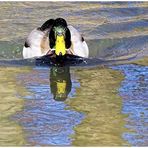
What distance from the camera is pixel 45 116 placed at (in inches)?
329

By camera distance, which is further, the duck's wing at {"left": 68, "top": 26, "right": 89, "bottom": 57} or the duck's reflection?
the duck's wing at {"left": 68, "top": 26, "right": 89, "bottom": 57}

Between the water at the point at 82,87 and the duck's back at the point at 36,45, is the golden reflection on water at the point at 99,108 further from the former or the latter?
the duck's back at the point at 36,45

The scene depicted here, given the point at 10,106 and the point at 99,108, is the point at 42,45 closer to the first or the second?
the point at 10,106

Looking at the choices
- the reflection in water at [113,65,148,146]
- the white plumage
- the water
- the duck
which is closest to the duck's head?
the duck

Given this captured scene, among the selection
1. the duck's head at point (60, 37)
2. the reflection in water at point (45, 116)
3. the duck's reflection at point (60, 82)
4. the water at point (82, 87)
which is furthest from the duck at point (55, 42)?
the reflection in water at point (45, 116)

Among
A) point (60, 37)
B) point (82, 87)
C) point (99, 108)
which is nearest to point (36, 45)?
point (60, 37)

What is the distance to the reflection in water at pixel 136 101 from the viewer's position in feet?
25.1

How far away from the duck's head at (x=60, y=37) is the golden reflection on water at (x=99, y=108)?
1.08 meters

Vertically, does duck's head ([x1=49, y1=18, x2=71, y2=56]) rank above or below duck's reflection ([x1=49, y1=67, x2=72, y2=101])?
above

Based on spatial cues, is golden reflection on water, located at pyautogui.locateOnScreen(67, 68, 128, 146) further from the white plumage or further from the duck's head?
the white plumage

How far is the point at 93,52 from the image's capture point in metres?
13.4

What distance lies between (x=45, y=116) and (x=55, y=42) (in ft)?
13.8

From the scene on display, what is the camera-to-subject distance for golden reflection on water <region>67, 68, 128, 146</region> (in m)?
7.52

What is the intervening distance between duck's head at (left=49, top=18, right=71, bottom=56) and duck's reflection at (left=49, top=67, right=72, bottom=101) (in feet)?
2.36
